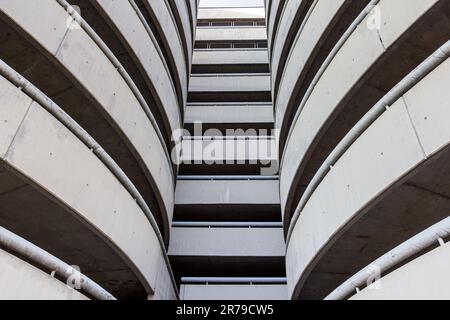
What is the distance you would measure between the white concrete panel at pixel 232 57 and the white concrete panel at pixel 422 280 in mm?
16664

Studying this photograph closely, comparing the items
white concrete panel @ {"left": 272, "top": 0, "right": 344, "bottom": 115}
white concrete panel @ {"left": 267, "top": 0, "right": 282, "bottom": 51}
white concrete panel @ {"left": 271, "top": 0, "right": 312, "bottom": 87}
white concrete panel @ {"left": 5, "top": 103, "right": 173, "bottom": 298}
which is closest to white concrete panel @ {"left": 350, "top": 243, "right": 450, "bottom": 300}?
white concrete panel @ {"left": 5, "top": 103, "right": 173, "bottom": 298}

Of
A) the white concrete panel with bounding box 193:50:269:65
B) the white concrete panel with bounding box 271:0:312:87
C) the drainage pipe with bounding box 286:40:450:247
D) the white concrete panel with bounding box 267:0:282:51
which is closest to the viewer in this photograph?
the drainage pipe with bounding box 286:40:450:247

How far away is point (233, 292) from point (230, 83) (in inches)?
425

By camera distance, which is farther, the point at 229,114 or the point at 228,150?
the point at 229,114

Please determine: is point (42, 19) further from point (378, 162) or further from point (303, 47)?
point (303, 47)

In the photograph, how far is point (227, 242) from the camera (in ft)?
43.3

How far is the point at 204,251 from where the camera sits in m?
13.0

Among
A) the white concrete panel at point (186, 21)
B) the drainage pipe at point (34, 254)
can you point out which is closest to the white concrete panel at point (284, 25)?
the white concrete panel at point (186, 21)

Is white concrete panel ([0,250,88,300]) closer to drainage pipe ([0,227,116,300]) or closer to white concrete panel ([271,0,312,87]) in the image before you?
drainage pipe ([0,227,116,300])

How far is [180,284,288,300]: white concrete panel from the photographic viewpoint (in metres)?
11.7

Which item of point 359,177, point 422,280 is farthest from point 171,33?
point 422,280

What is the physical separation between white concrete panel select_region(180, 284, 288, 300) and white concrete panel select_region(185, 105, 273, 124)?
7809 mm

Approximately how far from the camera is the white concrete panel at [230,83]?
1891 cm
